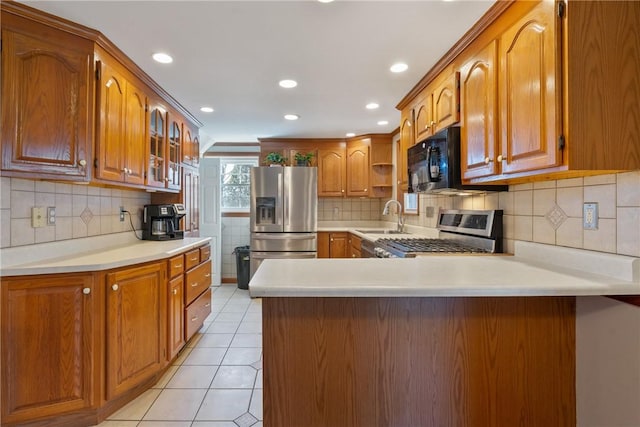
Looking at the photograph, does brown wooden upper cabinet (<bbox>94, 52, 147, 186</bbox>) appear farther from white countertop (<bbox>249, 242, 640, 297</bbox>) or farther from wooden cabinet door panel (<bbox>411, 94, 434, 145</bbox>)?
wooden cabinet door panel (<bbox>411, 94, 434, 145</bbox>)

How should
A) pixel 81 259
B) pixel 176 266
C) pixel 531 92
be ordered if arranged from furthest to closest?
pixel 176 266, pixel 81 259, pixel 531 92

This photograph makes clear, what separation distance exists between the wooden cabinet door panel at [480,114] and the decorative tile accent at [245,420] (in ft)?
6.15

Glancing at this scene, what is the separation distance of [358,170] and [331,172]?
1.27 feet

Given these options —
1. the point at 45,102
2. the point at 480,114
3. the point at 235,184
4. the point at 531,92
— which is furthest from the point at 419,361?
the point at 235,184

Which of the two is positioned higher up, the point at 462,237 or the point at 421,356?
the point at 462,237

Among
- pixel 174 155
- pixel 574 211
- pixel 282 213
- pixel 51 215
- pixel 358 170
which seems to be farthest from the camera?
pixel 358 170

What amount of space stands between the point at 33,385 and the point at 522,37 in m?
2.89

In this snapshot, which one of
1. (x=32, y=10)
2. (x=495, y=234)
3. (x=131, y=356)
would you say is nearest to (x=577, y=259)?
(x=495, y=234)

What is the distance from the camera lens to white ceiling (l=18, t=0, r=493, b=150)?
64.8 inches

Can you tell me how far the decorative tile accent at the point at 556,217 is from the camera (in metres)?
1.59

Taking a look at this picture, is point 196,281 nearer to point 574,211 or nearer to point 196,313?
point 196,313

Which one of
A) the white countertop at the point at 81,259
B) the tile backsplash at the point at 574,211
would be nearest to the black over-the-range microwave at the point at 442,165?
the tile backsplash at the point at 574,211

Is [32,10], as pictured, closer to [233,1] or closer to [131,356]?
[233,1]

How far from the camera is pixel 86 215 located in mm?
2307
